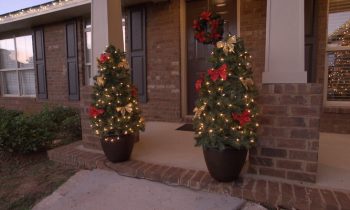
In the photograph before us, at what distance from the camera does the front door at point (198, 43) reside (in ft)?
14.0

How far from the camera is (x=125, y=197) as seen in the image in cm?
219

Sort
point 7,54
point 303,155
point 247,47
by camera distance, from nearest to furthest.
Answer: point 303,155, point 247,47, point 7,54

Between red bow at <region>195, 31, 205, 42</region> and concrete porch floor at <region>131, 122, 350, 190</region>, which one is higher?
red bow at <region>195, 31, 205, 42</region>

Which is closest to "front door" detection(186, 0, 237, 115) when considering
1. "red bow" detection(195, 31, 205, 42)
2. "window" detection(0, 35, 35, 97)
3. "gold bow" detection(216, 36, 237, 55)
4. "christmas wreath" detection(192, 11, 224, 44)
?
"christmas wreath" detection(192, 11, 224, 44)

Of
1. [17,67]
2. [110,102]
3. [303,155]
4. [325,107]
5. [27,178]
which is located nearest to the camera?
[303,155]

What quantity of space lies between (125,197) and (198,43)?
319 cm

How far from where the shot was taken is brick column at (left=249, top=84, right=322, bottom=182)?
6.59 feet

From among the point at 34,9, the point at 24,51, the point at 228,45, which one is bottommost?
the point at 228,45

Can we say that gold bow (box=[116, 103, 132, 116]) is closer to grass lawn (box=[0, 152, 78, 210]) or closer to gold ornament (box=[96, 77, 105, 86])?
gold ornament (box=[96, 77, 105, 86])

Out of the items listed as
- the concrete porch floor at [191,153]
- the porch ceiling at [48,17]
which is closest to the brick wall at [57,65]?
the porch ceiling at [48,17]

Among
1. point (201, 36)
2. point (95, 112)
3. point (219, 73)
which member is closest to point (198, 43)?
point (201, 36)

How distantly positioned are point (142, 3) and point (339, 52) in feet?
11.4

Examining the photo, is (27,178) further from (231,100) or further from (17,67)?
(17,67)

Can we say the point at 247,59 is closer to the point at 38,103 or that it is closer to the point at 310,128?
the point at 310,128
